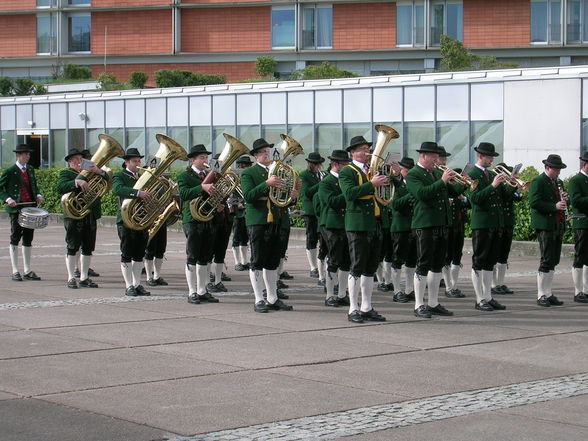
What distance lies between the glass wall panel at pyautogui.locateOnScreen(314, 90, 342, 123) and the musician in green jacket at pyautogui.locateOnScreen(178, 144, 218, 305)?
56.7 feet

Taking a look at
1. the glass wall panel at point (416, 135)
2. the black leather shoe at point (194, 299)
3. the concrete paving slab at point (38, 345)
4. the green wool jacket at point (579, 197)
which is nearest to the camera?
the concrete paving slab at point (38, 345)

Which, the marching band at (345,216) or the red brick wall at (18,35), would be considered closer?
the marching band at (345,216)

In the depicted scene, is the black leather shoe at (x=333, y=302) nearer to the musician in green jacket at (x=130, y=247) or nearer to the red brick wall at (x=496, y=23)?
the musician in green jacket at (x=130, y=247)

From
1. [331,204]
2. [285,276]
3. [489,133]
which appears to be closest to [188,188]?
[331,204]

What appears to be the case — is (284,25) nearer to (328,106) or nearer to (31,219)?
(328,106)

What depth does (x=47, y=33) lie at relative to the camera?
208 ft

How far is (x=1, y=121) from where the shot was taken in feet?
138

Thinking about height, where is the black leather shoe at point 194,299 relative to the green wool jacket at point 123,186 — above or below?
below

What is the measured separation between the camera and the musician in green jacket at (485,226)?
44.8 feet

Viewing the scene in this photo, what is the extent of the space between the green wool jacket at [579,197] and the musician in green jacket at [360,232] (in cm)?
315

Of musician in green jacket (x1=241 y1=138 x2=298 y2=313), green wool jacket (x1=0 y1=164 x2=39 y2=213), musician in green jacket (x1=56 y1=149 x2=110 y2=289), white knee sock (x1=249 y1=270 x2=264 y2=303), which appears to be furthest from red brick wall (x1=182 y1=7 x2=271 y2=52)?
white knee sock (x1=249 y1=270 x2=264 y2=303)

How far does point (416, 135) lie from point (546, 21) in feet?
86.9

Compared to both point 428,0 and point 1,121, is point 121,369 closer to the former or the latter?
point 1,121

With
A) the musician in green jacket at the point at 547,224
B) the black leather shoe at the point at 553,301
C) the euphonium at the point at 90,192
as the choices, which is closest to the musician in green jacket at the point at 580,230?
the musician in green jacket at the point at 547,224
